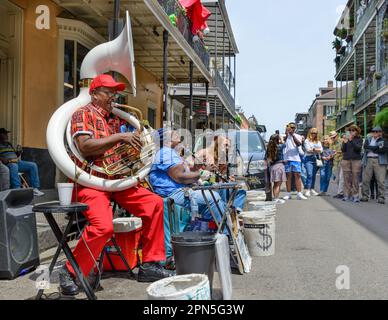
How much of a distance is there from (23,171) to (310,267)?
18.1 feet

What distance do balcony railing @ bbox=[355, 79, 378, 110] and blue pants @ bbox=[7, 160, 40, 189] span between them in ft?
65.1

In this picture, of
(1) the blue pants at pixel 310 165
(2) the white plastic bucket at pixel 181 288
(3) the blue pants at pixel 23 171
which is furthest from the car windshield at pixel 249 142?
(2) the white plastic bucket at pixel 181 288

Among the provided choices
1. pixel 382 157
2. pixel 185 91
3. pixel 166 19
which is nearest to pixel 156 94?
pixel 185 91

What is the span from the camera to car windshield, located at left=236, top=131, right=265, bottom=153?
40.1 ft

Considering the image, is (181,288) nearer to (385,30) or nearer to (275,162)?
(275,162)

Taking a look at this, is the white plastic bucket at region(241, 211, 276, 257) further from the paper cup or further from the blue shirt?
the paper cup

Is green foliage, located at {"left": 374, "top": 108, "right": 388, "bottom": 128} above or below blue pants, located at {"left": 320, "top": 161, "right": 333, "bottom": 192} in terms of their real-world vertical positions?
above

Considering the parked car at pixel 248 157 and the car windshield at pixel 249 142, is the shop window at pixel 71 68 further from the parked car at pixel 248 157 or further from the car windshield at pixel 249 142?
the car windshield at pixel 249 142

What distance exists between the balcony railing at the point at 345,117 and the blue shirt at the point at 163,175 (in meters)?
29.9

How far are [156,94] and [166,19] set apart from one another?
7.19 m

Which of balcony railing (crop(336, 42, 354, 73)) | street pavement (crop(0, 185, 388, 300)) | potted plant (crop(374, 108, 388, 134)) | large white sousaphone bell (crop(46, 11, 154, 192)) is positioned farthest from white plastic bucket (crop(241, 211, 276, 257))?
balcony railing (crop(336, 42, 354, 73))
